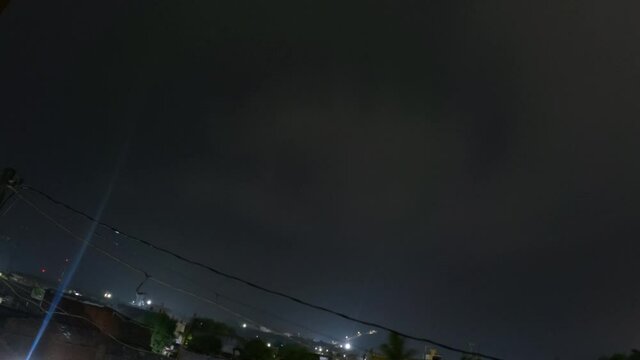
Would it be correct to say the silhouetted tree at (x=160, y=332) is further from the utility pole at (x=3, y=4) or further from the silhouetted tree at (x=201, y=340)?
the utility pole at (x=3, y=4)

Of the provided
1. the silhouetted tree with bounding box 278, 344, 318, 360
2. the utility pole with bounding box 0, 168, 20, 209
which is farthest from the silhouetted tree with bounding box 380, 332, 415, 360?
the utility pole with bounding box 0, 168, 20, 209

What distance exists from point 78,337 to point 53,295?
1973cm

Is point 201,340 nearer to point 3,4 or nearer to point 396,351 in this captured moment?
point 396,351

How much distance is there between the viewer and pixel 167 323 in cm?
6241

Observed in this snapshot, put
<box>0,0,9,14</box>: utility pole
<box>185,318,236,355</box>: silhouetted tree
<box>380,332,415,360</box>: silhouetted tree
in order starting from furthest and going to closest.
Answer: <box>185,318,236,355</box>: silhouetted tree < <box>380,332,415,360</box>: silhouetted tree < <box>0,0,9,14</box>: utility pole

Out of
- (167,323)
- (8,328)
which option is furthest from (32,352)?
(167,323)

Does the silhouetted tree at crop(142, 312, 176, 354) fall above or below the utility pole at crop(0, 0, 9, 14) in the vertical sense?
below

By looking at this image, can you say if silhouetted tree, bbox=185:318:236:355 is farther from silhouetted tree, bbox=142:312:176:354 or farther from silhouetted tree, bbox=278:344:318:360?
silhouetted tree, bbox=278:344:318:360

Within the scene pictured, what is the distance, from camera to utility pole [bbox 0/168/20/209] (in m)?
12.4

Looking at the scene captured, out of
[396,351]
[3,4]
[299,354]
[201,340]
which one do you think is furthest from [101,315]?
[3,4]

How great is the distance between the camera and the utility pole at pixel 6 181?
40.5ft

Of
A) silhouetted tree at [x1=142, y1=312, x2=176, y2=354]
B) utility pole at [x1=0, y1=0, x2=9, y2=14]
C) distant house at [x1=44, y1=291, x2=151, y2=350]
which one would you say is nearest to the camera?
utility pole at [x1=0, y1=0, x2=9, y2=14]

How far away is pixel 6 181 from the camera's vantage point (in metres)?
12.4

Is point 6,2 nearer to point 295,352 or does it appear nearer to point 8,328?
point 8,328
